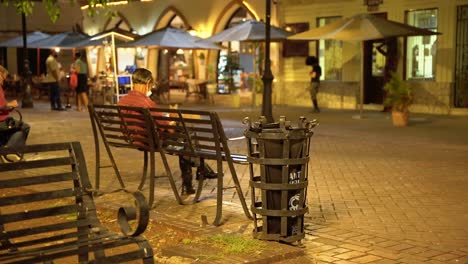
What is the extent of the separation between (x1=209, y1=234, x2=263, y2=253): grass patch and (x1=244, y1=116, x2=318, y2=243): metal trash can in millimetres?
147

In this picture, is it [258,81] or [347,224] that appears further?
[258,81]

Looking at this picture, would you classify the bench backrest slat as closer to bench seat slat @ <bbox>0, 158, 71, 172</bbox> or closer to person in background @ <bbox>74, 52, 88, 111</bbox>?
bench seat slat @ <bbox>0, 158, 71, 172</bbox>

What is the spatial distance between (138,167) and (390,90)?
24.4 feet

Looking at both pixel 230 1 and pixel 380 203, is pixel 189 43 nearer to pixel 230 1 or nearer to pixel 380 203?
pixel 230 1

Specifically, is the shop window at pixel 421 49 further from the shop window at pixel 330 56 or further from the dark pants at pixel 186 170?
the dark pants at pixel 186 170

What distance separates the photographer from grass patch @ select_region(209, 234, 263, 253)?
5676 millimetres

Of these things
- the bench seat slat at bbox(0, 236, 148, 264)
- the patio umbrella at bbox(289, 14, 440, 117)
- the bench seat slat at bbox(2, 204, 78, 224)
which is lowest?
the bench seat slat at bbox(0, 236, 148, 264)

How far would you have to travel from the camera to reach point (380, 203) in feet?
25.0

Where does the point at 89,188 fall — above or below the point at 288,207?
above

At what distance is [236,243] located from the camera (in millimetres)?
5844

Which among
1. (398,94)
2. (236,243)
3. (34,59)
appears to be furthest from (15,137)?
(34,59)

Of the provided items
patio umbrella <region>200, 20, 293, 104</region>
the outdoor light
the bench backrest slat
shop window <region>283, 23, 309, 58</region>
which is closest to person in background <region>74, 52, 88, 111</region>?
patio umbrella <region>200, 20, 293, 104</region>

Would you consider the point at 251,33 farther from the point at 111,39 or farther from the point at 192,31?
the point at 192,31

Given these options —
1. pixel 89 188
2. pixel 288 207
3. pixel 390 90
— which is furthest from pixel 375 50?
pixel 89 188
